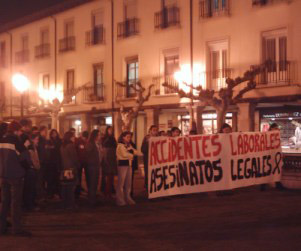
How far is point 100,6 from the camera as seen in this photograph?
2761cm

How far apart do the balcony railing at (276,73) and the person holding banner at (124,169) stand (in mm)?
9878

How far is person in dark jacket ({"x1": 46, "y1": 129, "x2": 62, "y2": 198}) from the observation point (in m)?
12.2

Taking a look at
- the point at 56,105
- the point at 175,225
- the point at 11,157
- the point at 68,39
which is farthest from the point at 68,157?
the point at 68,39

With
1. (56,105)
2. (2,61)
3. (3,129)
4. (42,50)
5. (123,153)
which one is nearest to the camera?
(3,129)

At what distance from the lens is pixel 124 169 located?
1119 cm

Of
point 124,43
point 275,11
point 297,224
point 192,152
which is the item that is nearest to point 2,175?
point 192,152

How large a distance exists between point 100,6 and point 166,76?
6.86 metres

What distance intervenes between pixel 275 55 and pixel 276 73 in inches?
33.0

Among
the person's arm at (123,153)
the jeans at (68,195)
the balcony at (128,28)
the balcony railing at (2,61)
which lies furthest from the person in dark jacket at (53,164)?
the balcony railing at (2,61)

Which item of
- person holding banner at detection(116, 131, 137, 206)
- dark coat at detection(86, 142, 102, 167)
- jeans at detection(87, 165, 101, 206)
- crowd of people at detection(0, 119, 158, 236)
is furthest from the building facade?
jeans at detection(87, 165, 101, 206)

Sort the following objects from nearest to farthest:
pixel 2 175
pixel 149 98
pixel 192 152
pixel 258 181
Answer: pixel 2 175
pixel 192 152
pixel 258 181
pixel 149 98

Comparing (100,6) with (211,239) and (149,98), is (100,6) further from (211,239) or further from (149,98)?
(211,239)

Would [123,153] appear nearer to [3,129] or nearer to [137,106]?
[3,129]

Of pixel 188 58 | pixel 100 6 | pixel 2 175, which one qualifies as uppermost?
pixel 100 6
